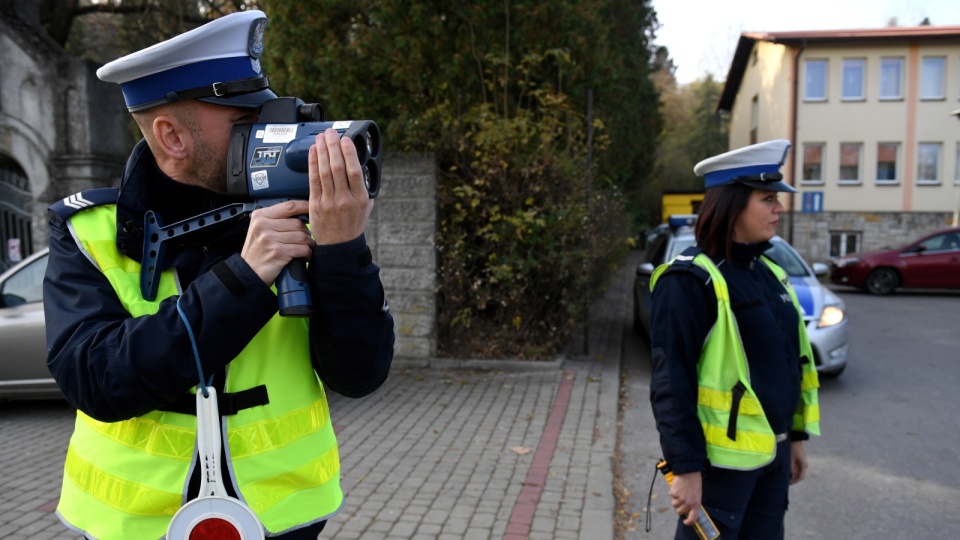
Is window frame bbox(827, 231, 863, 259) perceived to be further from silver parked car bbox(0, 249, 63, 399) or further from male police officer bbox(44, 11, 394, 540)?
male police officer bbox(44, 11, 394, 540)

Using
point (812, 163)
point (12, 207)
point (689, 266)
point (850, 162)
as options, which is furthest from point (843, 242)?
point (689, 266)

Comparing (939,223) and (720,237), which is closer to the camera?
(720,237)

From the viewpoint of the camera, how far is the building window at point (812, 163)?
91.3ft

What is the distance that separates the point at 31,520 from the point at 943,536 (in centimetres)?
527

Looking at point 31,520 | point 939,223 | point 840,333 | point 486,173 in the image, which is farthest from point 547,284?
point 939,223

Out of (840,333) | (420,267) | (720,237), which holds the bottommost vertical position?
(840,333)

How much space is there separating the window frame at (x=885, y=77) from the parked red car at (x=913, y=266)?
12.6 m

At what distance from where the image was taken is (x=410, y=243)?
8.24m

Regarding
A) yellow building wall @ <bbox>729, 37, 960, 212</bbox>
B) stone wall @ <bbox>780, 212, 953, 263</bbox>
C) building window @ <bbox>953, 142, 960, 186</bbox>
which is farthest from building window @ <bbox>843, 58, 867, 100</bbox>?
stone wall @ <bbox>780, 212, 953, 263</bbox>

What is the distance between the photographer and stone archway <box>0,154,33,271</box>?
10703mm

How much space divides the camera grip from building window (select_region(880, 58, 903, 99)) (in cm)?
3068

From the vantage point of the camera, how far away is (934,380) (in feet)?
27.0

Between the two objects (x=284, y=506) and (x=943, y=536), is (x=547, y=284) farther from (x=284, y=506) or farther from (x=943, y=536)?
(x=284, y=506)

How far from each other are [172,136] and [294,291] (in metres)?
0.45
